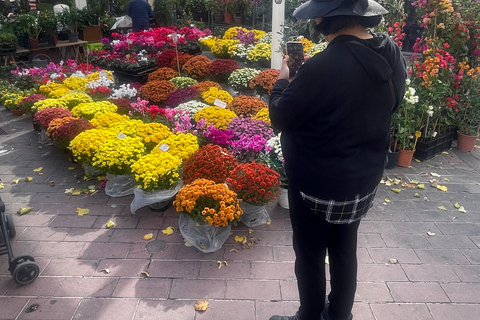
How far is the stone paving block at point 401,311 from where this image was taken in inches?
102

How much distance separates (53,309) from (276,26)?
5185 mm

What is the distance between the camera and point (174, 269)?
Result: 3.04 meters

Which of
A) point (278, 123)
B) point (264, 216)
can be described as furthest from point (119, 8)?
point (278, 123)

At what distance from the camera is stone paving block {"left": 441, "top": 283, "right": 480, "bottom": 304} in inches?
109

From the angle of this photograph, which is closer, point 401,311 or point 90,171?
point 401,311

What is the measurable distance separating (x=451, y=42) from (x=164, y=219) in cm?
456

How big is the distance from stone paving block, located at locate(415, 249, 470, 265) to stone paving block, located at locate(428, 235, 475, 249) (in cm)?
7

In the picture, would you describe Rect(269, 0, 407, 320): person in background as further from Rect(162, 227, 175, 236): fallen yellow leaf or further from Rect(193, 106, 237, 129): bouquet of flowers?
Rect(193, 106, 237, 129): bouquet of flowers

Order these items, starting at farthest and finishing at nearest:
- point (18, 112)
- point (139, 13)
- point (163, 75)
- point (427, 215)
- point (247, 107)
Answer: point (139, 13)
point (18, 112)
point (163, 75)
point (247, 107)
point (427, 215)

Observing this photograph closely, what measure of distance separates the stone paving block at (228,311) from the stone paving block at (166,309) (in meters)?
0.09

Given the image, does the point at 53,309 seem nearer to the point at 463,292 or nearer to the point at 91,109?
the point at 463,292

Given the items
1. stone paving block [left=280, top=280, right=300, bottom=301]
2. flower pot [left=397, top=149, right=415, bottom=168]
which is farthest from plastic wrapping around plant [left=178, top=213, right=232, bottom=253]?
flower pot [left=397, top=149, right=415, bottom=168]

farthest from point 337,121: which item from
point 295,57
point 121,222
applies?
point 121,222

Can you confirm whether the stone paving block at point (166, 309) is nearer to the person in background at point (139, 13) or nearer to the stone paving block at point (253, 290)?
the stone paving block at point (253, 290)
